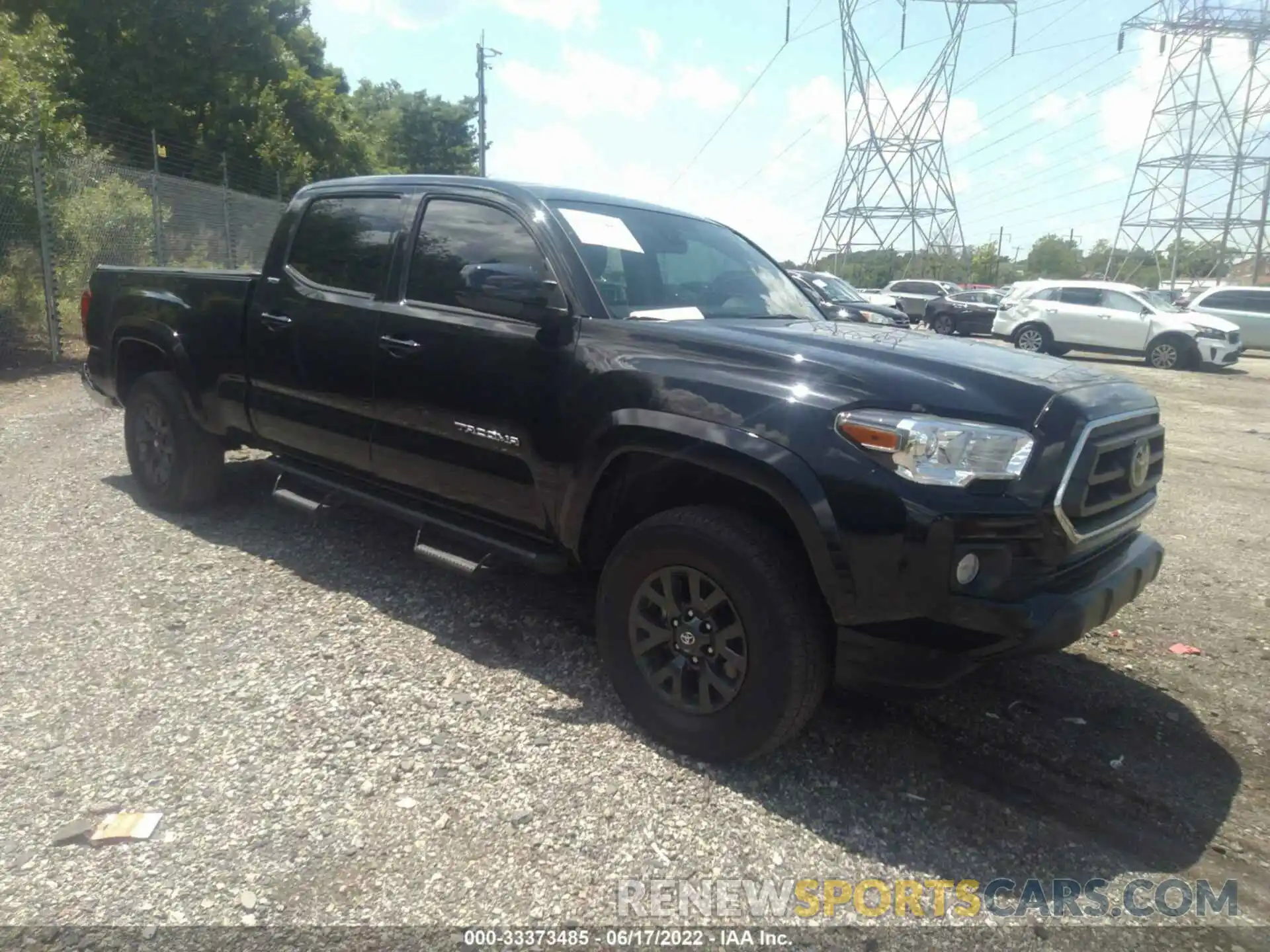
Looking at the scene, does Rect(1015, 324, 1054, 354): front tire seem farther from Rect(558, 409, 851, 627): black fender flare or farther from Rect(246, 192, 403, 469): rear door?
Rect(558, 409, 851, 627): black fender flare

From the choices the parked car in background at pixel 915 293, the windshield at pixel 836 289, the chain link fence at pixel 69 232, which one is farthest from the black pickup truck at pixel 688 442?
the parked car in background at pixel 915 293

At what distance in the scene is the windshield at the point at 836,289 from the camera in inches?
758

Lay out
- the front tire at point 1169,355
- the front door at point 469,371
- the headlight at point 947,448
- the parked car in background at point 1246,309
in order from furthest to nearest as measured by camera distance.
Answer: the parked car in background at point 1246,309 → the front tire at point 1169,355 → the front door at point 469,371 → the headlight at point 947,448

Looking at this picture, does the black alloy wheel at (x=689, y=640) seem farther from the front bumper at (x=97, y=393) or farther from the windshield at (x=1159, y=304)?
the windshield at (x=1159, y=304)

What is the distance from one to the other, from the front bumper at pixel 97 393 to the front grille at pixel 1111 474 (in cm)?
548

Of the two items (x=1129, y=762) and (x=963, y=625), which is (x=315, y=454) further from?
(x=1129, y=762)

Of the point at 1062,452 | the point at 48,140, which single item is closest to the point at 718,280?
the point at 1062,452

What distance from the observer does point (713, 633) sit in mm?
3064

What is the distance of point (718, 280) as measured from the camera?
4.19 meters

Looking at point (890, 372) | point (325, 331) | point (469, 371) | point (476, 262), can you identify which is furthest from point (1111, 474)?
point (325, 331)

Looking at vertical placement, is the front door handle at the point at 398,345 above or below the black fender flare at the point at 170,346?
above

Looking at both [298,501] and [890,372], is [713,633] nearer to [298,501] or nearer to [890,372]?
[890,372]

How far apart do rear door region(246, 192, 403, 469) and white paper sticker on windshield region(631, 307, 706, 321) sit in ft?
4.31

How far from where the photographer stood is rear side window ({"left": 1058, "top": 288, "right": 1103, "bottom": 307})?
20125mm
